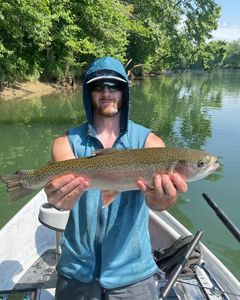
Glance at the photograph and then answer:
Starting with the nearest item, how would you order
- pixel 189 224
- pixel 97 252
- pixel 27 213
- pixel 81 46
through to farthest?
1. pixel 97 252
2. pixel 27 213
3. pixel 189 224
4. pixel 81 46

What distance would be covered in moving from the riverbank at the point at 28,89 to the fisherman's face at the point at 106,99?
→ 2694cm

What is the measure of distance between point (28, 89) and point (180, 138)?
19.8 meters

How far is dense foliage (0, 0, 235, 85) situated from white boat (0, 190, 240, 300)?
59.6ft

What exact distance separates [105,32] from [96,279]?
1337 inches

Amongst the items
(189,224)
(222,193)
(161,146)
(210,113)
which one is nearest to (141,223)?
(161,146)

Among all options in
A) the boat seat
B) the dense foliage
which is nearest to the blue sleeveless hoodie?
the boat seat

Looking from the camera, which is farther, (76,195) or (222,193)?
(222,193)

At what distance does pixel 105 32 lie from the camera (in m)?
35.2

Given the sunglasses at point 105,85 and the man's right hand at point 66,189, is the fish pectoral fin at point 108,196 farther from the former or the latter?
the sunglasses at point 105,85

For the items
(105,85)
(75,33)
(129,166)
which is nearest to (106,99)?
(105,85)

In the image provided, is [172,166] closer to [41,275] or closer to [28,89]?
[41,275]

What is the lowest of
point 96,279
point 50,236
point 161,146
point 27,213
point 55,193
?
point 50,236

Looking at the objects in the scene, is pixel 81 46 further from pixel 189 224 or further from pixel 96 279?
pixel 96 279

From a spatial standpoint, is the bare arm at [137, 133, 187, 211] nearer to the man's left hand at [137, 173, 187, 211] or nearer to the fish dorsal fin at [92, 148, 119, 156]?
the man's left hand at [137, 173, 187, 211]
